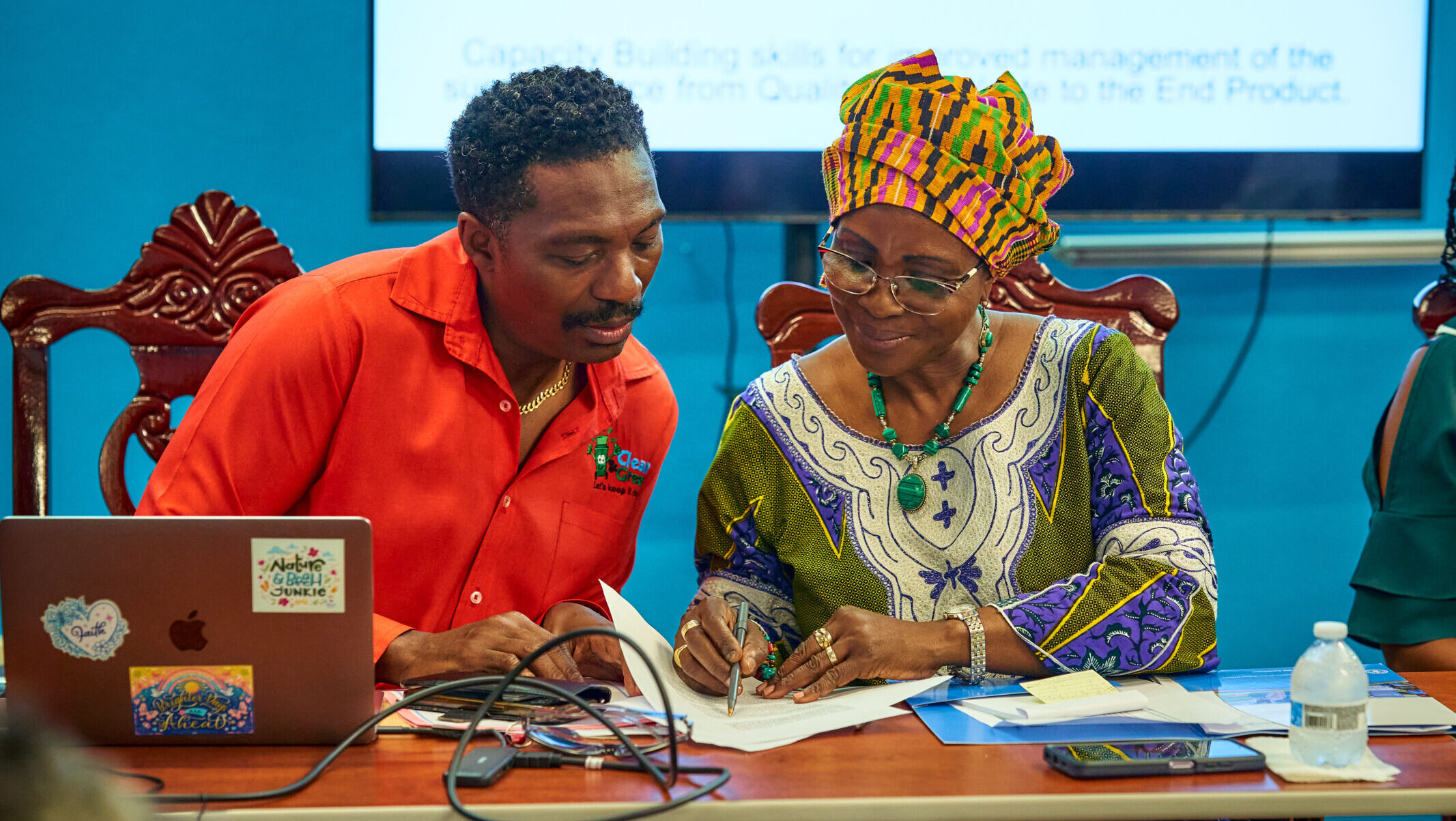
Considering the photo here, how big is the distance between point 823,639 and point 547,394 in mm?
693

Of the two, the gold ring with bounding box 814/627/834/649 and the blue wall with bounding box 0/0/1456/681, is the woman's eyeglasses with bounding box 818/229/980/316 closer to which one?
the gold ring with bounding box 814/627/834/649

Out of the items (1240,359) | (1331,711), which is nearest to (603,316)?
(1331,711)

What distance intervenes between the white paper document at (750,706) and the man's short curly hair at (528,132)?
610 millimetres

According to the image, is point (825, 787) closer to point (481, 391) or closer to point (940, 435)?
point (940, 435)

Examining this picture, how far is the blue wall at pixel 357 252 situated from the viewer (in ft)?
9.07

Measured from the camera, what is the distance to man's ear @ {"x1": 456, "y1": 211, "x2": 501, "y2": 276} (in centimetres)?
174

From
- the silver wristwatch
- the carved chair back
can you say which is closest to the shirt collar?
the silver wristwatch

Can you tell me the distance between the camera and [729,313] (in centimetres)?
289

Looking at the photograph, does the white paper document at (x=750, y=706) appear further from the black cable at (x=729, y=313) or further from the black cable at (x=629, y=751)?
the black cable at (x=729, y=313)

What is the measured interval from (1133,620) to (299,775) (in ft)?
3.09

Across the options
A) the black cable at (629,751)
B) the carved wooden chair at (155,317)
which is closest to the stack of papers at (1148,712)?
the black cable at (629,751)

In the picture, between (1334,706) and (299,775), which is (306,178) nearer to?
(299,775)

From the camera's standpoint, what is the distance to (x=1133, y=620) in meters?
1.45

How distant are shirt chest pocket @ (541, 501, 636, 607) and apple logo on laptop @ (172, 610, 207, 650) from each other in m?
0.72
